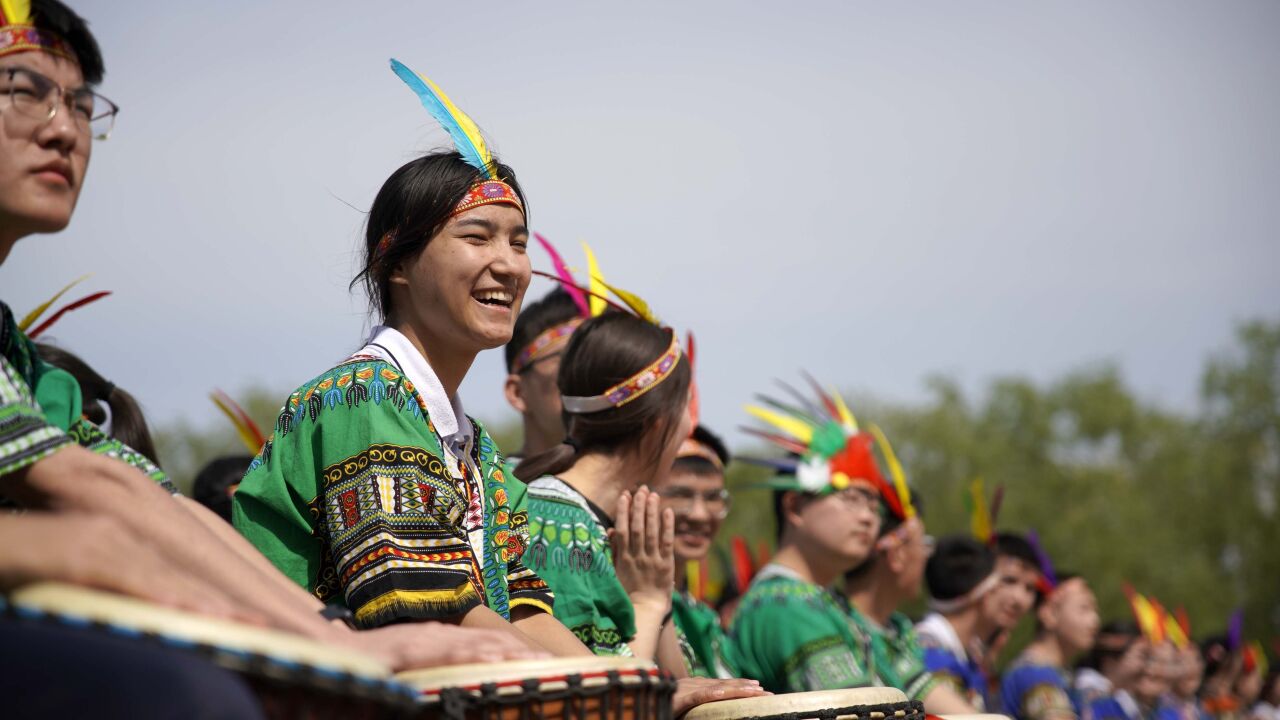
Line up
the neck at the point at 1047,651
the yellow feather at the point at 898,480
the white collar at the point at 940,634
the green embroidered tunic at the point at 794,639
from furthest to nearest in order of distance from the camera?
1. the neck at the point at 1047,651
2. the white collar at the point at 940,634
3. the yellow feather at the point at 898,480
4. the green embroidered tunic at the point at 794,639

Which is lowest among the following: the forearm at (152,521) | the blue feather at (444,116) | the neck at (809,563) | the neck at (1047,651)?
the neck at (1047,651)

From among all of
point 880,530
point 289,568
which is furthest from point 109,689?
point 880,530

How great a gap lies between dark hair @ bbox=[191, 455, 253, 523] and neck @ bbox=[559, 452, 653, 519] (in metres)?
1.89

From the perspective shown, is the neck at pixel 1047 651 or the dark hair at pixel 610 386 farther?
the neck at pixel 1047 651

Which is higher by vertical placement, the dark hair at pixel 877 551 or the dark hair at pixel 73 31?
the dark hair at pixel 73 31

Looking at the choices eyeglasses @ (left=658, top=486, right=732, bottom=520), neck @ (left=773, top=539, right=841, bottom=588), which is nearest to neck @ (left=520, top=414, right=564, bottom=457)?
eyeglasses @ (left=658, top=486, right=732, bottom=520)

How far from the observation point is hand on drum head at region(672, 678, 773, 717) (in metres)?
3.59

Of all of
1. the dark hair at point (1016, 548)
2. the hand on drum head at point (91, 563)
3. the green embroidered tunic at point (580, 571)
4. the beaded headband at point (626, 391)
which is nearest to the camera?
the hand on drum head at point (91, 563)

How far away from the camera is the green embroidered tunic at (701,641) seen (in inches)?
230

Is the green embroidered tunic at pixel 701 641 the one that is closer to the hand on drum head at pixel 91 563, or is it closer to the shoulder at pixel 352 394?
the shoulder at pixel 352 394

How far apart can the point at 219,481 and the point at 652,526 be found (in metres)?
2.43

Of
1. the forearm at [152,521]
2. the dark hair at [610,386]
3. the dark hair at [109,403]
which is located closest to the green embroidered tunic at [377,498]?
the forearm at [152,521]

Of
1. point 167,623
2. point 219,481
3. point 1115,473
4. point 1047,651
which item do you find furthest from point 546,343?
point 1115,473

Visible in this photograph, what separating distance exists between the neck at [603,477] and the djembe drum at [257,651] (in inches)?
101
